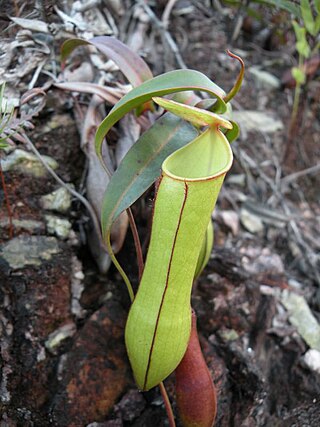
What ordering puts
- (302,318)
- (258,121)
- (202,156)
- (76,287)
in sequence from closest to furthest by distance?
(202,156) → (76,287) → (302,318) → (258,121)

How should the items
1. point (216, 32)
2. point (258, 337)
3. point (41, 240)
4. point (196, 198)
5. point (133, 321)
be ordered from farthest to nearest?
point (216, 32) → point (258, 337) → point (41, 240) → point (133, 321) → point (196, 198)

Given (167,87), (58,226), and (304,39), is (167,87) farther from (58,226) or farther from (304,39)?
(304,39)

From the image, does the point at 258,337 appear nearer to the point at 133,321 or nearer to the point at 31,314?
the point at 133,321

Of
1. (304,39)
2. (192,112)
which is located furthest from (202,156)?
(304,39)

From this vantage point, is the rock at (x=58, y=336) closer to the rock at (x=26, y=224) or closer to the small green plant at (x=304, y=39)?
the rock at (x=26, y=224)

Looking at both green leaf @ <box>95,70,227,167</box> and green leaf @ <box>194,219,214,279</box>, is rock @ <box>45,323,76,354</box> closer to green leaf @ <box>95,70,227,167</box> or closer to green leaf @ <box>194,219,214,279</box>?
green leaf @ <box>194,219,214,279</box>

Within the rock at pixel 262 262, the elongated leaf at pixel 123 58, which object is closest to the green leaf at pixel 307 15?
the elongated leaf at pixel 123 58

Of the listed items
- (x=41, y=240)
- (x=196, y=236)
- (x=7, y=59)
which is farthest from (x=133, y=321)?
(x=7, y=59)
